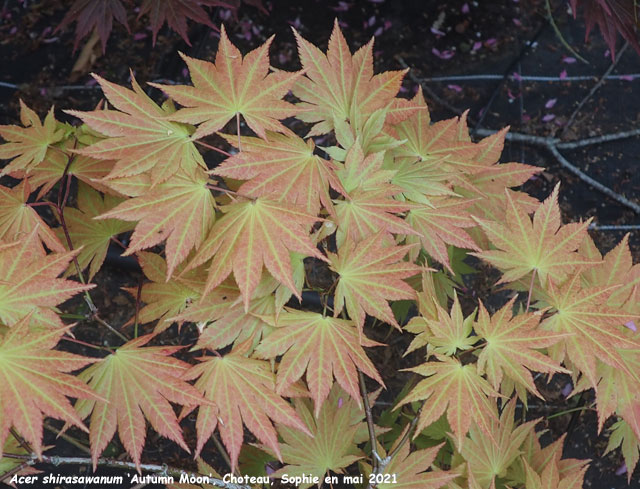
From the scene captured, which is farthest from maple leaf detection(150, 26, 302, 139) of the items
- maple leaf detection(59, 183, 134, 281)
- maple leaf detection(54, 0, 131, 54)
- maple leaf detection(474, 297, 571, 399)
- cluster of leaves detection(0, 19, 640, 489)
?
maple leaf detection(54, 0, 131, 54)

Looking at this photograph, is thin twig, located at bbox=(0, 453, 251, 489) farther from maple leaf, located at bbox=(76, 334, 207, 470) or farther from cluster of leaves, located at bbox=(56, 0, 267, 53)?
cluster of leaves, located at bbox=(56, 0, 267, 53)

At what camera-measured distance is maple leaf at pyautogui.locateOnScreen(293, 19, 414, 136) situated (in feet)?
3.70

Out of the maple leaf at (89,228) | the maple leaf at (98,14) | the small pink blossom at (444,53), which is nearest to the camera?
the maple leaf at (89,228)

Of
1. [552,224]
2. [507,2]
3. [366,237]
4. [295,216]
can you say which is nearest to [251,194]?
[295,216]

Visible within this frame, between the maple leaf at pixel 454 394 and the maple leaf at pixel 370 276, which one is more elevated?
the maple leaf at pixel 370 276

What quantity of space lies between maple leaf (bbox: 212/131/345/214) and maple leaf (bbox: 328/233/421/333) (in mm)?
90

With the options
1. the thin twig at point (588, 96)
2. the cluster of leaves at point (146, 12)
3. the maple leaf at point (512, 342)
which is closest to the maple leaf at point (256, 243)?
the maple leaf at point (512, 342)

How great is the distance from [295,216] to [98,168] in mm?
457

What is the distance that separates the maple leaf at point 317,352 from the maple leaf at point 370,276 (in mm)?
48

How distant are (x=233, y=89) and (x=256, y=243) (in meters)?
0.29

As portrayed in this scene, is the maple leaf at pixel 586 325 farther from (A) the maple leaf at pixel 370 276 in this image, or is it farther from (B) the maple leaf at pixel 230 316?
(B) the maple leaf at pixel 230 316

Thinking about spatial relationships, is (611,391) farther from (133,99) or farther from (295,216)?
(133,99)

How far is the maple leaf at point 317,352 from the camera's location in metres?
1.00

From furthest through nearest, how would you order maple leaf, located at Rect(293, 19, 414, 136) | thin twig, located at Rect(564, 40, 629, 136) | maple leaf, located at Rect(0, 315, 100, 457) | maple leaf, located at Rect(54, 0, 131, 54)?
thin twig, located at Rect(564, 40, 629, 136)
maple leaf, located at Rect(54, 0, 131, 54)
maple leaf, located at Rect(293, 19, 414, 136)
maple leaf, located at Rect(0, 315, 100, 457)
